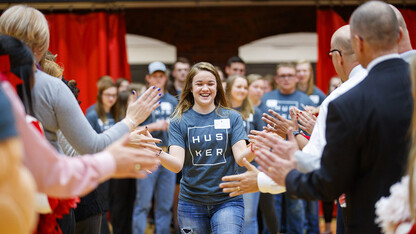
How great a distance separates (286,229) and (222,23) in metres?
3.25

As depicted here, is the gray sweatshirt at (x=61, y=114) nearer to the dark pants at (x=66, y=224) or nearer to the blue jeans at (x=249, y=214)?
the dark pants at (x=66, y=224)

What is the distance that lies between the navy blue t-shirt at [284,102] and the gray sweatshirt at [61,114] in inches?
144

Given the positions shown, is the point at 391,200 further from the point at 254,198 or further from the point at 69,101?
the point at 254,198

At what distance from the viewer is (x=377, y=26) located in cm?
217

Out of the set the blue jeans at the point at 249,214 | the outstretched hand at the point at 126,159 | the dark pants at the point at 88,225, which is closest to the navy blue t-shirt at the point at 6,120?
the outstretched hand at the point at 126,159

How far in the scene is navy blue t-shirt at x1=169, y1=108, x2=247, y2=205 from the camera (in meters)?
3.47

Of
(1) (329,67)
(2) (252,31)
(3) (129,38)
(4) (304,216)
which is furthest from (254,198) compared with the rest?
(3) (129,38)

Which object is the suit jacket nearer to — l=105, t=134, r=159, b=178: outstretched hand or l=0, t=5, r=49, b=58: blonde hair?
l=105, t=134, r=159, b=178: outstretched hand

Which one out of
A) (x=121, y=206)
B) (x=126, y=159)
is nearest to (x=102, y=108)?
(x=121, y=206)

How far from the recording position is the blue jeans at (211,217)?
334 cm

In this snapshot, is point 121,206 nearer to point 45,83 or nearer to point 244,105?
point 244,105

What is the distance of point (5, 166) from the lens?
1.55 m

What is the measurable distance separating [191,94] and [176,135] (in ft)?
1.42

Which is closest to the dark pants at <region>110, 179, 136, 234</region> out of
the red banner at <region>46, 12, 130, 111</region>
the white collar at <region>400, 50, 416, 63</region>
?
the red banner at <region>46, 12, 130, 111</region>
